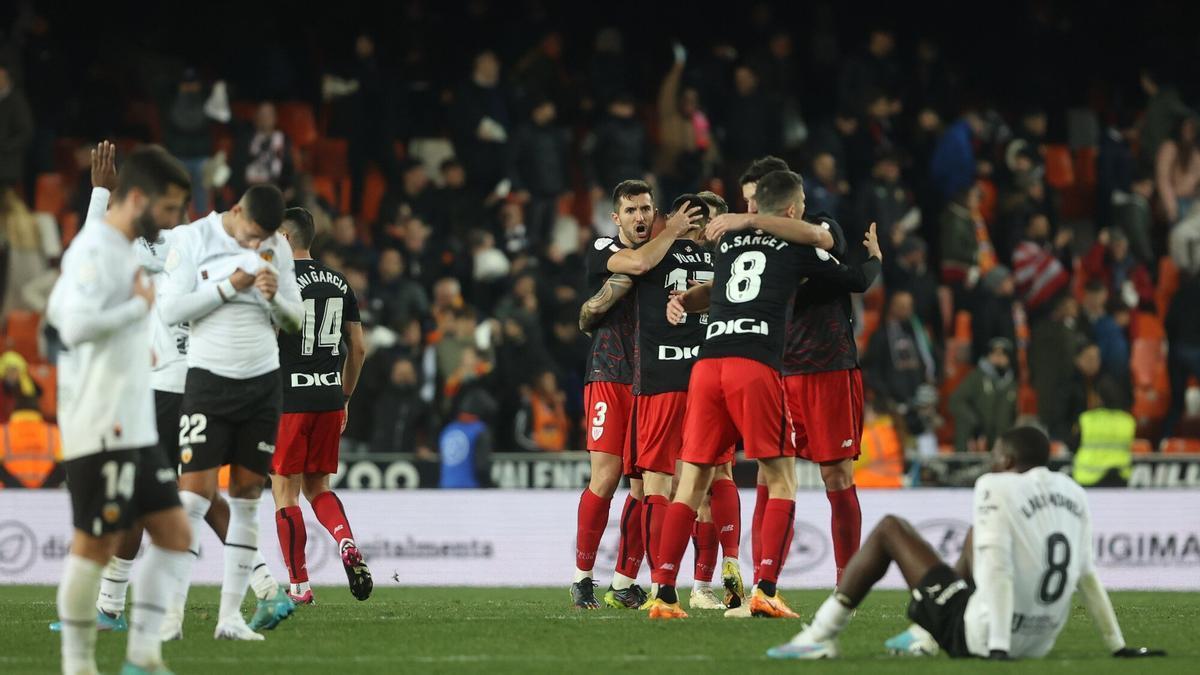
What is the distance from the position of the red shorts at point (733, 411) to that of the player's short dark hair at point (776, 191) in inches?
35.2

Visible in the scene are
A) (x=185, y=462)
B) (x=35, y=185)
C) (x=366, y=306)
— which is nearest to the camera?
(x=185, y=462)

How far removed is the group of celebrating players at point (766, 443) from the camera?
7.97 metres

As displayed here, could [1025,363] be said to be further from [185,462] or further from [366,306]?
[185,462]

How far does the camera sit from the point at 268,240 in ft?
29.5

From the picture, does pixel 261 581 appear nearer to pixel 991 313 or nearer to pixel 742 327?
pixel 742 327

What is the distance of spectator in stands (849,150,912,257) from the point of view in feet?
73.2

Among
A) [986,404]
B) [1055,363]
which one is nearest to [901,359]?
[986,404]

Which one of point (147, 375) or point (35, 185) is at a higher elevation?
point (35, 185)

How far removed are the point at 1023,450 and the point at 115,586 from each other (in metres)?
5.08

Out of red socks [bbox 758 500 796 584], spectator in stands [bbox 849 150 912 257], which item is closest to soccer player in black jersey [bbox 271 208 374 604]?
red socks [bbox 758 500 796 584]

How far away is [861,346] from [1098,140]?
20.4 ft

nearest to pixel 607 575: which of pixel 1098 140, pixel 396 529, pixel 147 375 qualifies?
pixel 396 529

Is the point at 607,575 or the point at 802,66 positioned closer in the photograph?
the point at 607,575

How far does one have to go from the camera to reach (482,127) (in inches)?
906
